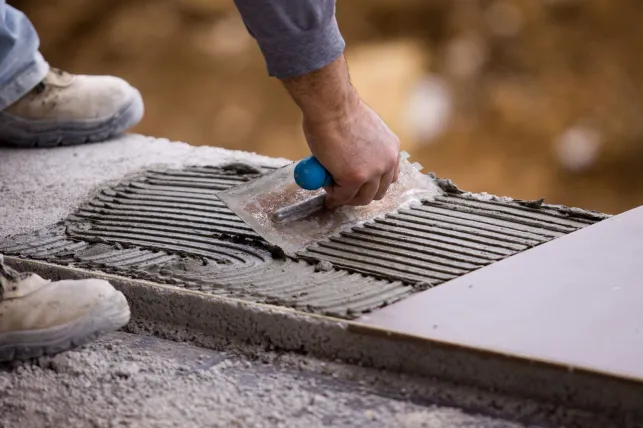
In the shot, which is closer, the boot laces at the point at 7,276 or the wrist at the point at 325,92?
the boot laces at the point at 7,276

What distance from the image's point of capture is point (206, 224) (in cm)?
156

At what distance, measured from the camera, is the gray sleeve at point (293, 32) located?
1.21 meters

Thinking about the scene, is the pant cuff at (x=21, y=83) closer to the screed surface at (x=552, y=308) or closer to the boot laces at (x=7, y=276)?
the boot laces at (x=7, y=276)

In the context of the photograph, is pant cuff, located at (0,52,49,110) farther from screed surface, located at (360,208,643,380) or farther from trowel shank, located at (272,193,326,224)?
screed surface, located at (360,208,643,380)

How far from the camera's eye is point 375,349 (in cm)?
114

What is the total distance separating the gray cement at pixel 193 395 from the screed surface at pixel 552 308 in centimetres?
11

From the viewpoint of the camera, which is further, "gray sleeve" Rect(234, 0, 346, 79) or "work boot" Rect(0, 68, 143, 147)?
"work boot" Rect(0, 68, 143, 147)

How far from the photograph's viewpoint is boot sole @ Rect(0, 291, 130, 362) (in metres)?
1.15

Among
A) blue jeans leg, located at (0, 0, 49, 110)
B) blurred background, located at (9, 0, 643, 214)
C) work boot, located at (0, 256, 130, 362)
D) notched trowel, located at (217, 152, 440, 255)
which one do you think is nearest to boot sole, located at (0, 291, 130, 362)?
work boot, located at (0, 256, 130, 362)

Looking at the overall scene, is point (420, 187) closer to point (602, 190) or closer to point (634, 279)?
point (634, 279)

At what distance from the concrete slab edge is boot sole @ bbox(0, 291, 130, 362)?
143mm

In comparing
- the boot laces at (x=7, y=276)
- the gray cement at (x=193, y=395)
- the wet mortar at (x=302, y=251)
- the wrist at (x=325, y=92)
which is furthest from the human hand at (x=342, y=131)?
the boot laces at (x=7, y=276)

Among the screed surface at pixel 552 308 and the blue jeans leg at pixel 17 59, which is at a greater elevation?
the blue jeans leg at pixel 17 59

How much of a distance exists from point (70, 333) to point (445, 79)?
135 inches
